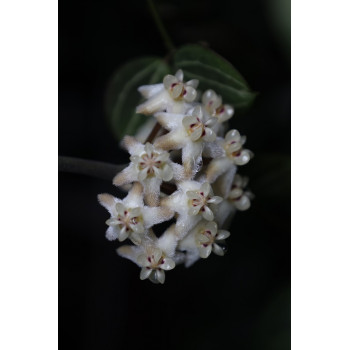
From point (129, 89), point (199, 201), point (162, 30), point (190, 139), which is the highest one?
point (162, 30)

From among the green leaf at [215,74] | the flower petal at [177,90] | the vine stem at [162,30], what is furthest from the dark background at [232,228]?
the flower petal at [177,90]

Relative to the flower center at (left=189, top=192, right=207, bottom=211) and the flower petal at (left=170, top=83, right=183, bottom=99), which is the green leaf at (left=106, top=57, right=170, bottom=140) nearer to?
the flower petal at (left=170, top=83, right=183, bottom=99)

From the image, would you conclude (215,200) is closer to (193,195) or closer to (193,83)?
(193,195)

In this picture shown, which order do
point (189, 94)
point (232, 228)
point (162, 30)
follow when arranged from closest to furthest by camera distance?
point (189, 94) < point (162, 30) < point (232, 228)

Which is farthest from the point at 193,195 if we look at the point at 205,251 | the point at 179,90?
the point at 179,90

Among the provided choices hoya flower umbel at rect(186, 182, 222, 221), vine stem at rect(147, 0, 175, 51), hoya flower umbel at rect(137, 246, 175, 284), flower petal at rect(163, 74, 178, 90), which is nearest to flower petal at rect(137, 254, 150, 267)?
hoya flower umbel at rect(137, 246, 175, 284)
